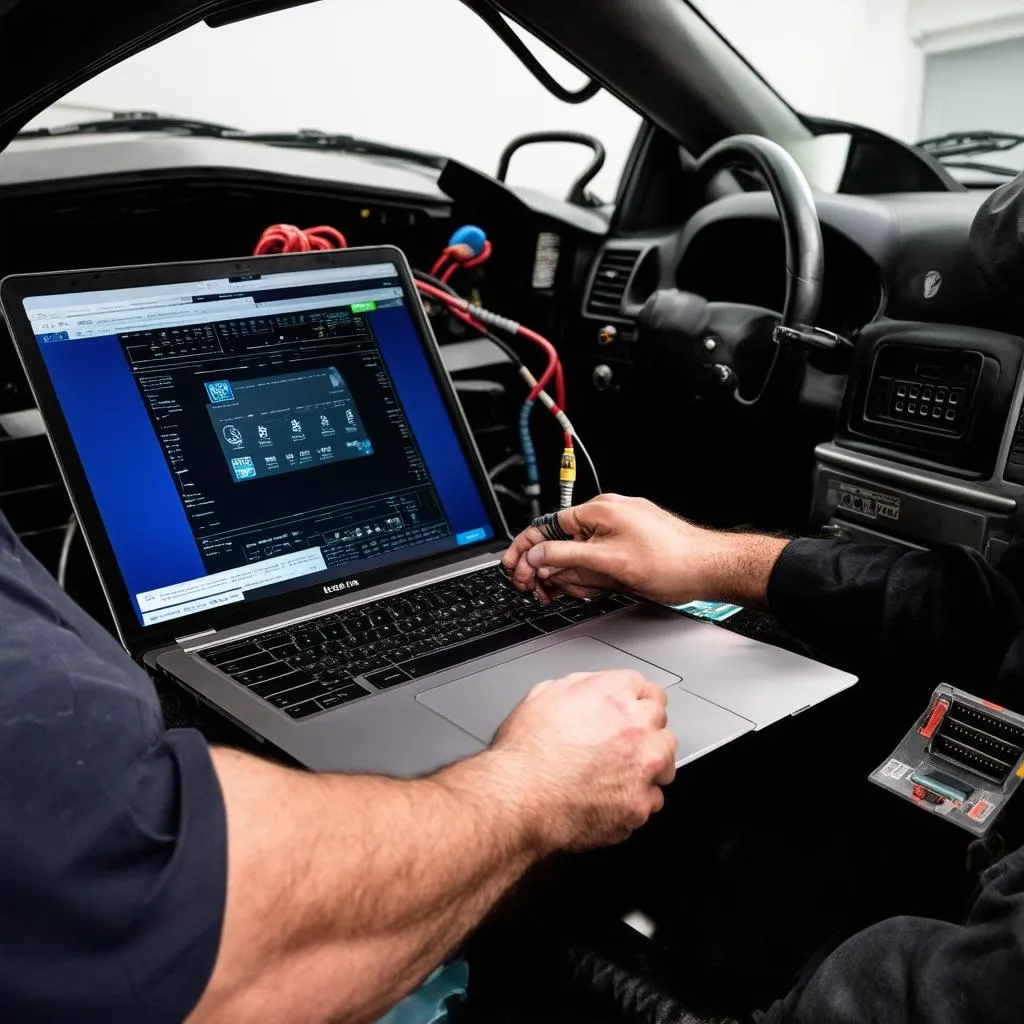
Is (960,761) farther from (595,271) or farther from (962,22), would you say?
(962,22)

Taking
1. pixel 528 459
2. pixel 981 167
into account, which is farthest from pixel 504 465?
pixel 981 167

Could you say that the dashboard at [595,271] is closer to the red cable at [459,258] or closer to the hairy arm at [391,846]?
the red cable at [459,258]

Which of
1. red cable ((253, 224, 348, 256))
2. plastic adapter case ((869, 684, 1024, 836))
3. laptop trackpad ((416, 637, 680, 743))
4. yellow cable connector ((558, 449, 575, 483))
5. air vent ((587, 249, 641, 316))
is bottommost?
plastic adapter case ((869, 684, 1024, 836))

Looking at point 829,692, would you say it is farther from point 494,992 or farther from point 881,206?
point 881,206

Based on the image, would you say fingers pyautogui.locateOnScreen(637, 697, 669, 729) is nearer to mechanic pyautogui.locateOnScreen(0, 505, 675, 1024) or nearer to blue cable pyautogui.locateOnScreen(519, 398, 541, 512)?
mechanic pyautogui.locateOnScreen(0, 505, 675, 1024)

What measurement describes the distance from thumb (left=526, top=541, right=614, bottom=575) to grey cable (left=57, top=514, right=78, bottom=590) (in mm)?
492

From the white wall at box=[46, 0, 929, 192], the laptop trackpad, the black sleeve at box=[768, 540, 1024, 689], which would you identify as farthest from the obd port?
the white wall at box=[46, 0, 929, 192]

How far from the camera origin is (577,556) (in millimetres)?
918

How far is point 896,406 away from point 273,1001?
0.88 meters

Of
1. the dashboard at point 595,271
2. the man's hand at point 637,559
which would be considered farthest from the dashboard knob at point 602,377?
the man's hand at point 637,559

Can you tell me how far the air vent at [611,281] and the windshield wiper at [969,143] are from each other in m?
0.50

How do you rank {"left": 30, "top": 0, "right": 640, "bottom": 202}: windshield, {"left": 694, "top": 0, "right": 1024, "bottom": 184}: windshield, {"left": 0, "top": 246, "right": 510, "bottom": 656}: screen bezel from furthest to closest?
{"left": 694, "top": 0, "right": 1024, "bottom": 184}: windshield < {"left": 30, "top": 0, "right": 640, "bottom": 202}: windshield < {"left": 0, "top": 246, "right": 510, "bottom": 656}: screen bezel

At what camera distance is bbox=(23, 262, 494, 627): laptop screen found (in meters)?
0.87

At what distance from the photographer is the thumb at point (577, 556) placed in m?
0.92
